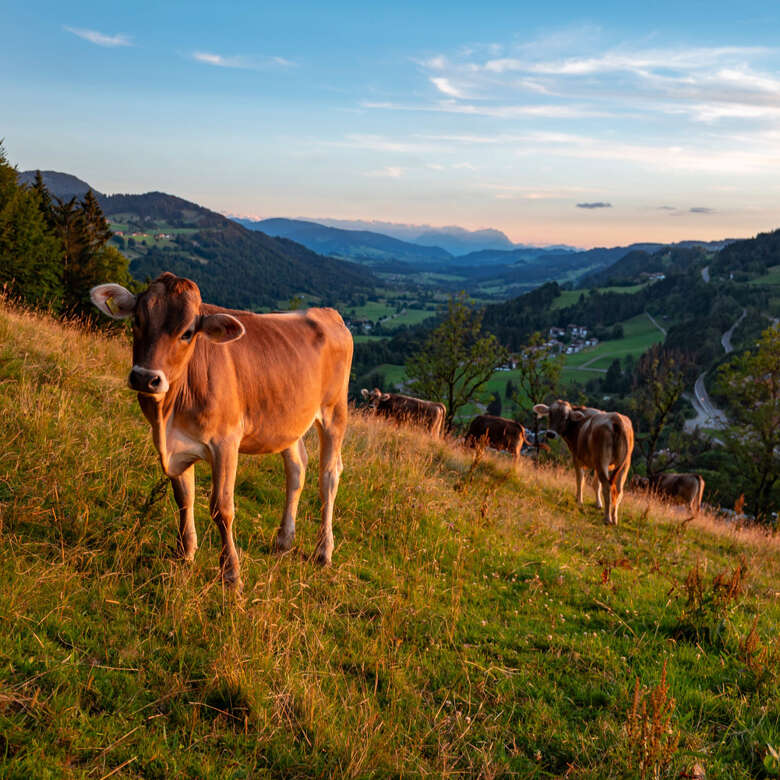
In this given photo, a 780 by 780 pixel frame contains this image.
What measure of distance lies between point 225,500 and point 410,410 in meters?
15.2

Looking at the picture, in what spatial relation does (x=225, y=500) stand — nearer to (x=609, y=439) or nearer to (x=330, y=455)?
(x=330, y=455)

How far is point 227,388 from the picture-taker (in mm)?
4785

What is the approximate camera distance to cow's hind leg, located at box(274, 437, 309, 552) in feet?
19.9

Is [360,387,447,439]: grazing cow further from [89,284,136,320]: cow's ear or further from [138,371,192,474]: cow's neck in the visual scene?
[89,284,136,320]: cow's ear

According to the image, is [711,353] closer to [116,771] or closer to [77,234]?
[77,234]

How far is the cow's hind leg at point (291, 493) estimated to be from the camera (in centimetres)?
605

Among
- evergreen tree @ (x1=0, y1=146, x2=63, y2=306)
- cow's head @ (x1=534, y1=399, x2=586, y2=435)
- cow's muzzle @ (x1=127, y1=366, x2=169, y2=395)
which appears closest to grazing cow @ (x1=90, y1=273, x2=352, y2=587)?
cow's muzzle @ (x1=127, y1=366, x2=169, y2=395)

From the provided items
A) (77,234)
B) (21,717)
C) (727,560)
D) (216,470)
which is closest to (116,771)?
(21,717)

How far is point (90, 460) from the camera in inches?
241

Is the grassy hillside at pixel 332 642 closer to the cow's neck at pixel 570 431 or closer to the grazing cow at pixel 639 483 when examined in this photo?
the cow's neck at pixel 570 431

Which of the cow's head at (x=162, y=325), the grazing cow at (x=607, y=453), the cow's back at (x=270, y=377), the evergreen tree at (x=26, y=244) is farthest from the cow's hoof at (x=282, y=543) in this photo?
the evergreen tree at (x=26, y=244)

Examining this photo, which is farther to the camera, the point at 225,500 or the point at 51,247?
the point at 51,247

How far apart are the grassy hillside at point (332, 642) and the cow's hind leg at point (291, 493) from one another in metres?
0.19

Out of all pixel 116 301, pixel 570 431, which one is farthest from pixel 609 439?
pixel 116 301
